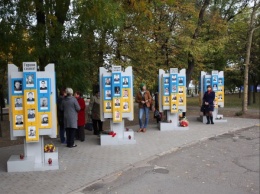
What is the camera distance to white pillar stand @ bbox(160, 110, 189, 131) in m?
11.6

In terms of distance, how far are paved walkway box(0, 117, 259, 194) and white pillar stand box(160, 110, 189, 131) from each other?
1.02ft

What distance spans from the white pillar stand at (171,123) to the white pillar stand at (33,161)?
18.9 feet

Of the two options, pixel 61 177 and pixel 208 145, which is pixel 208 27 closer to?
pixel 208 145

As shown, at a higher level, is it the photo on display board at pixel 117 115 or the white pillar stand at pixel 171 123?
the photo on display board at pixel 117 115

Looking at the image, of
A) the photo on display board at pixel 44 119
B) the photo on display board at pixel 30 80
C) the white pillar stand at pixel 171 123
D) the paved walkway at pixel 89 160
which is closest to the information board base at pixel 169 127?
the white pillar stand at pixel 171 123

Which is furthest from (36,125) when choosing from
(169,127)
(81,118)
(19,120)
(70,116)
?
(169,127)

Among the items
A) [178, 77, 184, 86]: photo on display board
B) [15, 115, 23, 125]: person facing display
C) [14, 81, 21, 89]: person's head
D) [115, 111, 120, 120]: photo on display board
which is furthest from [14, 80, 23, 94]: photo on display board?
[178, 77, 184, 86]: photo on display board

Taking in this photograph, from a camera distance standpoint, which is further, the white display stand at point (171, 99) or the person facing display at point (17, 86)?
the white display stand at point (171, 99)

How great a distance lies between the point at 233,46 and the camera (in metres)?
23.7

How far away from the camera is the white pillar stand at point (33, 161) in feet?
20.7

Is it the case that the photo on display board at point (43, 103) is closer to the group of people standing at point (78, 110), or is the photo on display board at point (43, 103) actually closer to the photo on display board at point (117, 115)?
the group of people standing at point (78, 110)

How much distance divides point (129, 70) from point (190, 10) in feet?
30.7

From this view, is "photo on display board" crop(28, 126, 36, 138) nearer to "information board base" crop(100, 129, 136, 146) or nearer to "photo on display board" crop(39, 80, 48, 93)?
"photo on display board" crop(39, 80, 48, 93)

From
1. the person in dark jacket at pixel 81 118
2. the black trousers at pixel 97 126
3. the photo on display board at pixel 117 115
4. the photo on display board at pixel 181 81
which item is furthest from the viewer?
the photo on display board at pixel 181 81
